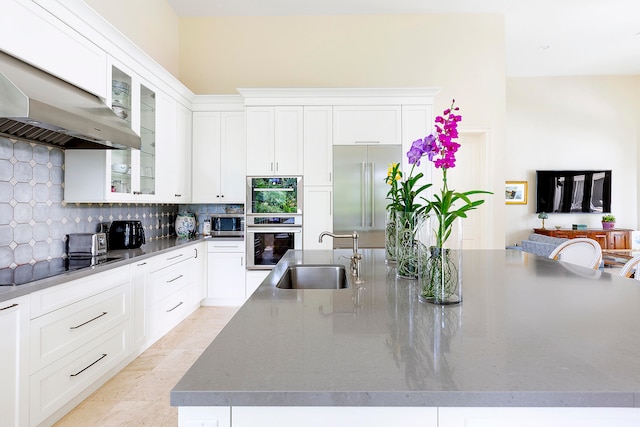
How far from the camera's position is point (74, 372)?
196 centimetres

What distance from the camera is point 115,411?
2.01 meters

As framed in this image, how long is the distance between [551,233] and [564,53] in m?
3.03

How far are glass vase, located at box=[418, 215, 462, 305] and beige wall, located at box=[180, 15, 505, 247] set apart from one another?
3.77 metres

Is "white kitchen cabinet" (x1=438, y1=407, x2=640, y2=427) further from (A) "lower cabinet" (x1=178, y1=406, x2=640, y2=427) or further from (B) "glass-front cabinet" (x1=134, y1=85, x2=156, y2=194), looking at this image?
(B) "glass-front cabinet" (x1=134, y1=85, x2=156, y2=194)

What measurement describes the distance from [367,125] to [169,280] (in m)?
2.58

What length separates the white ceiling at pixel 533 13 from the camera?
420 centimetres

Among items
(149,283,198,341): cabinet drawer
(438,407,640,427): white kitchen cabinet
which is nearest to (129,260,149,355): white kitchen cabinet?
(149,283,198,341): cabinet drawer

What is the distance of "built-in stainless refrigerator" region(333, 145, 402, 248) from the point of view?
381 cm

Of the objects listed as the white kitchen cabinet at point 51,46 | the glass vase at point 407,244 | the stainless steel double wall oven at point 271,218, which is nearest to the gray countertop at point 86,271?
the stainless steel double wall oven at point 271,218

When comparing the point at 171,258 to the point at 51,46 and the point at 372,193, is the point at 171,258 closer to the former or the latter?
the point at 51,46

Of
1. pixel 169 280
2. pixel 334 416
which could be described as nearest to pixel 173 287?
pixel 169 280

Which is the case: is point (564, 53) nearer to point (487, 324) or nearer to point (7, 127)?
point (487, 324)

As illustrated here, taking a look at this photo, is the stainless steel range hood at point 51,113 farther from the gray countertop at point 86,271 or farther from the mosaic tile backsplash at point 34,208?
the gray countertop at point 86,271

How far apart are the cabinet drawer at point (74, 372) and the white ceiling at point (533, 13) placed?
3918 millimetres
